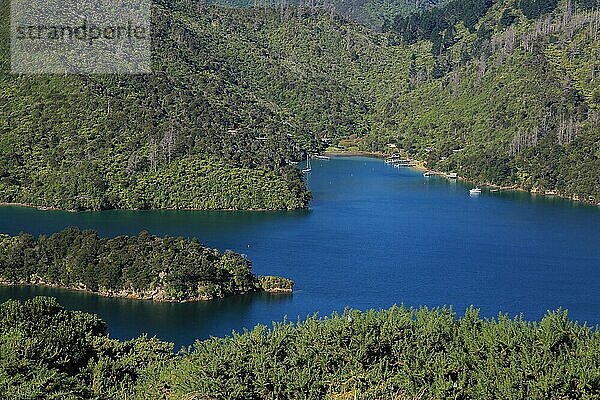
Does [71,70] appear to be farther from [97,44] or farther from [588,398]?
[588,398]

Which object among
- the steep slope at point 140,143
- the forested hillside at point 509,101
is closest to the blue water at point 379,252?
the steep slope at point 140,143

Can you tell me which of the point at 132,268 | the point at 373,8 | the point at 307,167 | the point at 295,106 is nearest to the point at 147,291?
the point at 132,268

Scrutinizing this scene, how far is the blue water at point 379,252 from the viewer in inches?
1320

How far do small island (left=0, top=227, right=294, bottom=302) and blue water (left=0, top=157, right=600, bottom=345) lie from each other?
681mm

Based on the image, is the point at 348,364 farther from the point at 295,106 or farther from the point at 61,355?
the point at 295,106

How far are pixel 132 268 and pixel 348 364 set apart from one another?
18618mm

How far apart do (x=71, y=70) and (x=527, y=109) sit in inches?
1289

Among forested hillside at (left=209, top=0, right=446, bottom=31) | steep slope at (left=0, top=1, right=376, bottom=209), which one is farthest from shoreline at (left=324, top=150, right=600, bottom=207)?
forested hillside at (left=209, top=0, right=446, bottom=31)

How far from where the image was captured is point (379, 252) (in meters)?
42.8

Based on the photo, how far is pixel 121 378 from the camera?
19.4 metres

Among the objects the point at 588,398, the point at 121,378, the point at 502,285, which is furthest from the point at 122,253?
the point at 588,398

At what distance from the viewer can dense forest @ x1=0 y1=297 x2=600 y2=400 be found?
16.6m

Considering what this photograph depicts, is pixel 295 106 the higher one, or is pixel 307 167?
pixel 295 106

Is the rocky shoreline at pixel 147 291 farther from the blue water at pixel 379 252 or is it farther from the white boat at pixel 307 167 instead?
the white boat at pixel 307 167
